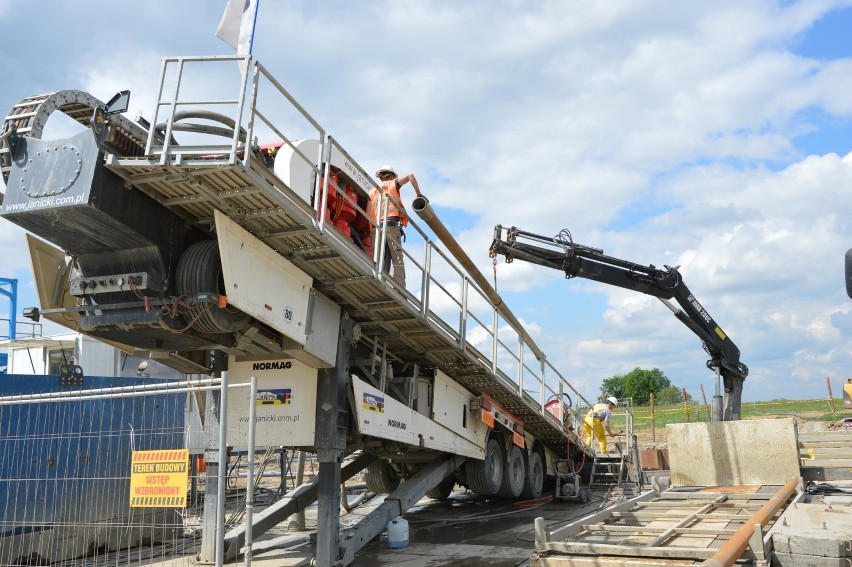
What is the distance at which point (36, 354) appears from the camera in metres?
14.1

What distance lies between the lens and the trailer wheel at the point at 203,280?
699 centimetres

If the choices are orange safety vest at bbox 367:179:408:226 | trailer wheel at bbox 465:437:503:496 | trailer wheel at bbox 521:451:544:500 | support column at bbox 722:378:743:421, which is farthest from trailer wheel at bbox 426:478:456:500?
orange safety vest at bbox 367:179:408:226

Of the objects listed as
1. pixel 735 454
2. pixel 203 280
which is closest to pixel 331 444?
pixel 203 280

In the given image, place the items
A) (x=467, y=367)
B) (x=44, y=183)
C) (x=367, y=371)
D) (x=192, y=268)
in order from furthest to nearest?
(x=467, y=367), (x=367, y=371), (x=192, y=268), (x=44, y=183)

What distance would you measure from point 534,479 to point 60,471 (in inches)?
351

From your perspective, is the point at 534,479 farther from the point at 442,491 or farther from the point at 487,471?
the point at 487,471

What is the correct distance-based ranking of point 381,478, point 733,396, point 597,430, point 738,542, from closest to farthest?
point 738,542
point 381,478
point 733,396
point 597,430

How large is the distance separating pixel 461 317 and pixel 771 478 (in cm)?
474

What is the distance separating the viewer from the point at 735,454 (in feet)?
33.2

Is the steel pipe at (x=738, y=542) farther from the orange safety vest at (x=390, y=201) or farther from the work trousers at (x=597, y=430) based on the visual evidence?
the work trousers at (x=597, y=430)

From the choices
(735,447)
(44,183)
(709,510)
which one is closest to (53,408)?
(44,183)

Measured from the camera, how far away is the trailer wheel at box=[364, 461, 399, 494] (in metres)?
13.3

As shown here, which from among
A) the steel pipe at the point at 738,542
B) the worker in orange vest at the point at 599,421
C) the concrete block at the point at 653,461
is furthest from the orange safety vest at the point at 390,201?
the concrete block at the point at 653,461

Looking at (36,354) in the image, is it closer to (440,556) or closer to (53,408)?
(53,408)
